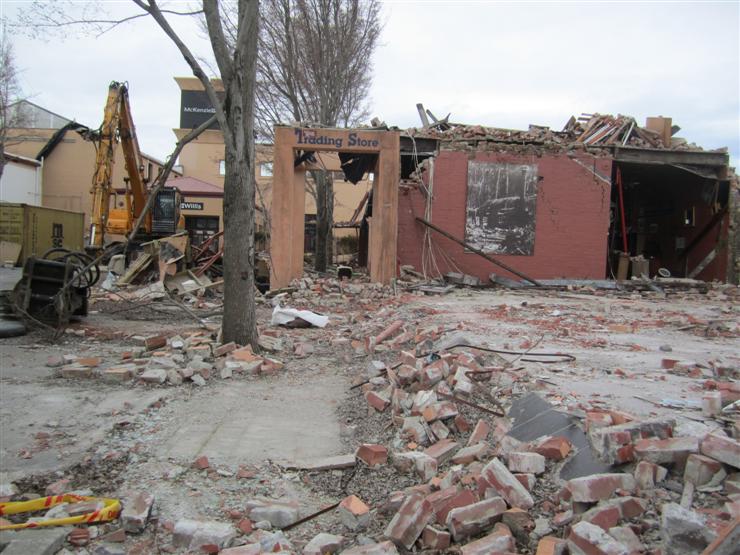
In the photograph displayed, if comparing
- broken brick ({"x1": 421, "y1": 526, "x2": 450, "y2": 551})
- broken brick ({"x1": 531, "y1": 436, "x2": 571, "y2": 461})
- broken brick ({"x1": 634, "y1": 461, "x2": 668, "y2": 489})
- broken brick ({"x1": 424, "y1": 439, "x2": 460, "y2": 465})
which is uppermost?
broken brick ({"x1": 634, "y1": 461, "x2": 668, "y2": 489})

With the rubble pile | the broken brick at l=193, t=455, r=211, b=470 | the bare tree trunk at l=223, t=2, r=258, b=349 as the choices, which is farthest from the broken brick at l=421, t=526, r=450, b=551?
the bare tree trunk at l=223, t=2, r=258, b=349

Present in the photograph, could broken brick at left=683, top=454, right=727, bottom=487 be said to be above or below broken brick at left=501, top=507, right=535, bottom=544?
above

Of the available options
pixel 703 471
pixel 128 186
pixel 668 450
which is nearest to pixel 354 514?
pixel 668 450

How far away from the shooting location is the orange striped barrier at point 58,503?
3.24 metres

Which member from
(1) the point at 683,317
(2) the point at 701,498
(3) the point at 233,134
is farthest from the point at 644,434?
(1) the point at 683,317

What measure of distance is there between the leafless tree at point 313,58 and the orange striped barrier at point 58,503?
1500cm

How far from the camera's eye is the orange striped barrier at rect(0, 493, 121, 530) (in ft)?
10.6

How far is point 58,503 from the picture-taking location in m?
3.46

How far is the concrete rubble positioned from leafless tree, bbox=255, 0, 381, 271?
12928 millimetres

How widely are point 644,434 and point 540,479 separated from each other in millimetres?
684

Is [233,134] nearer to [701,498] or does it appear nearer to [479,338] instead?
[479,338]

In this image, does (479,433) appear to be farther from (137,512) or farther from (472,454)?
(137,512)

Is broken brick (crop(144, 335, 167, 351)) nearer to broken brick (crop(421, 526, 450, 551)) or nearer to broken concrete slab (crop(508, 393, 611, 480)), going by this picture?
broken concrete slab (crop(508, 393, 611, 480))

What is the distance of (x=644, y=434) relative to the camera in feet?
10.9
